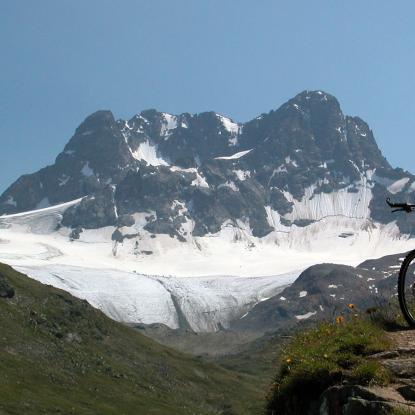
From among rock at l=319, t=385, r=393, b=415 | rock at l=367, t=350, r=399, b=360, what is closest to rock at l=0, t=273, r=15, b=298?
rock at l=367, t=350, r=399, b=360

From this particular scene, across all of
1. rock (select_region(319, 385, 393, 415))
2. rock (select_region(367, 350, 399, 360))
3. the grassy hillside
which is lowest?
the grassy hillside

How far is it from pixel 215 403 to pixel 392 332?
186023mm

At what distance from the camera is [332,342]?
46.0 feet

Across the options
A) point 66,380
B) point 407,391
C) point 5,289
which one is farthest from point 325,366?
point 5,289

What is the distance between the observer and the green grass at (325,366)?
1212 centimetres

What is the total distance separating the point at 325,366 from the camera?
41.5 feet

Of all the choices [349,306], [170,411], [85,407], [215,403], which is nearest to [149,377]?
[215,403]

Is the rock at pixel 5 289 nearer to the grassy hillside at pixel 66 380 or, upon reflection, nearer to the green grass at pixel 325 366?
the grassy hillside at pixel 66 380

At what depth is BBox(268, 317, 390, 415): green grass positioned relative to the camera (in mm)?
12125

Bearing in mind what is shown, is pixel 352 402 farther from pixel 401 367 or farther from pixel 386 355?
pixel 386 355

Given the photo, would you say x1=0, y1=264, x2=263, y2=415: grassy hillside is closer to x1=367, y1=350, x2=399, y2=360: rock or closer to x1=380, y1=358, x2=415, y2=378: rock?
x1=367, y1=350, x2=399, y2=360: rock

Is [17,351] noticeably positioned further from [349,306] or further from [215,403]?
[349,306]

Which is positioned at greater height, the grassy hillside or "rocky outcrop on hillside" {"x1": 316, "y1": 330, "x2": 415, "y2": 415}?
"rocky outcrop on hillside" {"x1": 316, "y1": 330, "x2": 415, "y2": 415}

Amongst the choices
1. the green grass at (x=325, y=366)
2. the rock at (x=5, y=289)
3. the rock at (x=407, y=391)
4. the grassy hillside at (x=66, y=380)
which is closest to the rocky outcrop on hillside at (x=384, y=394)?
the rock at (x=407, y=391)
